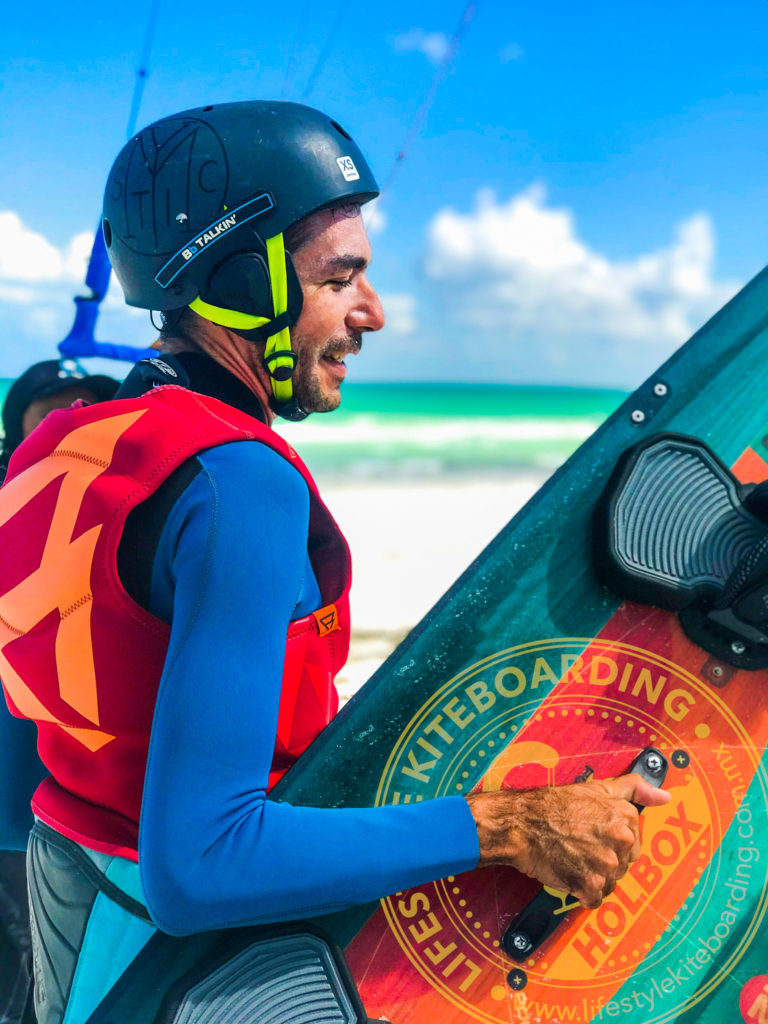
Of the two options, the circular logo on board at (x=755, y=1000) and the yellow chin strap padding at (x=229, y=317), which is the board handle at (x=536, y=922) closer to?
the circular logo on board at (x=755, y=1000)

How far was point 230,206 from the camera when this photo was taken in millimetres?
1799

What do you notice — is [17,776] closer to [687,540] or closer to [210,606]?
[210,606]

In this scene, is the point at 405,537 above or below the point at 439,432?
below

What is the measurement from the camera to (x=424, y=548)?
17922 millimetres

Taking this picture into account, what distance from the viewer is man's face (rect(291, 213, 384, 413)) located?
1.84m

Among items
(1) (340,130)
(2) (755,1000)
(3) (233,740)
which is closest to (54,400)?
(1) (340,130)

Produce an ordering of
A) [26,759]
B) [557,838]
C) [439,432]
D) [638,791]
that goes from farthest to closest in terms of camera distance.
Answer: [439,432], [26,759], [638,791], [557,838]

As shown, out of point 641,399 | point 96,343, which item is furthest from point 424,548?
point 641,399

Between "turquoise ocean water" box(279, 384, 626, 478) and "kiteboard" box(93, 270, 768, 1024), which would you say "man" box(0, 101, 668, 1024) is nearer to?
"kiteboard" box(93, 270, 768, 1024)

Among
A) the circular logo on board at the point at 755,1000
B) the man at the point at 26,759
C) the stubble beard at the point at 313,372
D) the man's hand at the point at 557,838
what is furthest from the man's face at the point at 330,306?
the man at the point at 26,759

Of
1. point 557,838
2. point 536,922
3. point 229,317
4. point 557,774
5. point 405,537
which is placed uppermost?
point 405,537

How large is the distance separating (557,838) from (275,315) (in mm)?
1134

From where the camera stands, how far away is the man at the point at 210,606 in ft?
4.14

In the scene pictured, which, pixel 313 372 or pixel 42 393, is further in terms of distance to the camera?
pixel 42 393
